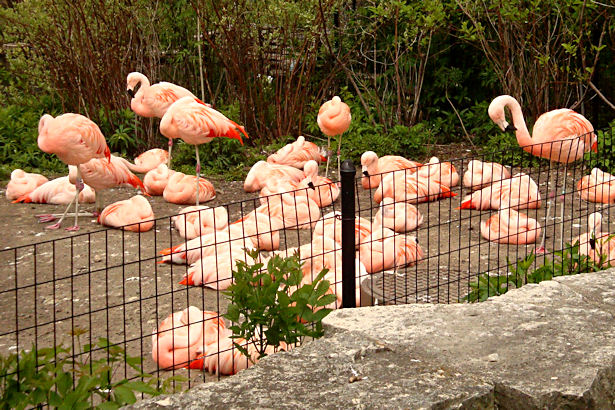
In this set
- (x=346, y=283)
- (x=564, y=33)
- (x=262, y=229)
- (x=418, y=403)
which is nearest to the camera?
(x=418, y=403)

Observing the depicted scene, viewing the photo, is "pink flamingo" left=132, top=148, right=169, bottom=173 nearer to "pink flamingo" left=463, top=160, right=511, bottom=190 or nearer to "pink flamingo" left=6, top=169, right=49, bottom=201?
"pink flamingo" left=6, top=169, right=49, bottom=201

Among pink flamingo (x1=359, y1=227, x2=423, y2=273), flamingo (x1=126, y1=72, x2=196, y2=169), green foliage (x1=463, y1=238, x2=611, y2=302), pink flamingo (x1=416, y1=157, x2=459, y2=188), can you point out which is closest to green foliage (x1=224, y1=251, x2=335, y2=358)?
green foliage (x1=463, y1=238, x2=611, y2=302)

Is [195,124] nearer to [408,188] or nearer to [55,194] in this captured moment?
[55,194]

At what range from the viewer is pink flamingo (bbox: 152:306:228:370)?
4098 mm

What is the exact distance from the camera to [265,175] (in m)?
7.89

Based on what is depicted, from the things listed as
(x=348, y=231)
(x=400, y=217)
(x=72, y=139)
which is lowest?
(x=400, y=217)

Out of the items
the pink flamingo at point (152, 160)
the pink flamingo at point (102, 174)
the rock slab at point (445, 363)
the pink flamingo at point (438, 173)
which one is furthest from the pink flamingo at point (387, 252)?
the pink flamingo at point (152, 160)

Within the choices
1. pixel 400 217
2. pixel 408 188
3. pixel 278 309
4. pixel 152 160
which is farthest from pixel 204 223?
pixel 278 309

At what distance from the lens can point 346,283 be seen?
406 cm

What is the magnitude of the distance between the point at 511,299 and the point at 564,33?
5794 mm

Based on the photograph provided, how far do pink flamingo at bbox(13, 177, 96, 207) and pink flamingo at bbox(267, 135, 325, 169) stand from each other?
6.11 ft

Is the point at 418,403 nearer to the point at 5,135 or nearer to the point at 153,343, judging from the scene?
the point at 153,343

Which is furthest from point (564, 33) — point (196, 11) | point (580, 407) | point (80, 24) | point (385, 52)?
point (580, 407)

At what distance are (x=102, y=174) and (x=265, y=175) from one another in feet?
5.08
